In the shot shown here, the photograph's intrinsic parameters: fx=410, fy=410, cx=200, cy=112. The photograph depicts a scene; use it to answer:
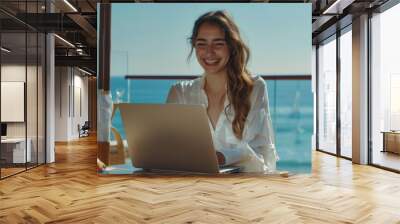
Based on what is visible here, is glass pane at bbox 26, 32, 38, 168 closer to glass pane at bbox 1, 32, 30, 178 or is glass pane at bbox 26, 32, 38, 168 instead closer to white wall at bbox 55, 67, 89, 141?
glass pane at bbox 1, 32, 30, 178

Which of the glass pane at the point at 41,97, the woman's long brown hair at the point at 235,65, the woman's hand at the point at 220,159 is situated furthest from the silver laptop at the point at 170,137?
the glass pane at the point at 41,97

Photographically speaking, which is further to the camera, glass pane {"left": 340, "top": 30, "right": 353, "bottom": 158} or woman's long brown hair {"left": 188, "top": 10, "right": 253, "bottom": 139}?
glass pane {"left": 340, "top": 30, "right": 353, "bottom": 158}

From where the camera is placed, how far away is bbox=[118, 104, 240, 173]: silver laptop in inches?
258

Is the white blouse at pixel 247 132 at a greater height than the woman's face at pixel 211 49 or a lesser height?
lesser

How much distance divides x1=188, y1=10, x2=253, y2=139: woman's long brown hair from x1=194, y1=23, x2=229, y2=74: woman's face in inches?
2.6

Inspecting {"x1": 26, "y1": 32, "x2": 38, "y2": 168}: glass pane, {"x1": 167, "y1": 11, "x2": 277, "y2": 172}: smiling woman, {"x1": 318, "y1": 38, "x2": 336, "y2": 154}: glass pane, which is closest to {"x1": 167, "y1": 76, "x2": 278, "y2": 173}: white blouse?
{"x1": 167, "y1": 11, "x2": 277, "y2": 172}: smiling woman

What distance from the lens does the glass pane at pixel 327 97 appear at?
1012 cm

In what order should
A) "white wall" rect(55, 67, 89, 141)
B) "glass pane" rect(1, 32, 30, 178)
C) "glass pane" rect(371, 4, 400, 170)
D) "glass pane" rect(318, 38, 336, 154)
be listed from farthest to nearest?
"white wall" rect(55, 67, 89, 141) < "glass pane" rect(318, 38, 336, 154) < "glass pane" rect(371, 4, 400, 170) < "glass pane" rect(1, 32, 30, 178)

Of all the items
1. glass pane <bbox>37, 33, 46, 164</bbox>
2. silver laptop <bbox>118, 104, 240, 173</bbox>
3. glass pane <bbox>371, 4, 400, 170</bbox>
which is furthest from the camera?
glass pane <bbox>37, 33, 46, 164</bbox>

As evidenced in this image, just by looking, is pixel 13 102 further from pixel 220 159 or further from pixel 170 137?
pixel 220 159

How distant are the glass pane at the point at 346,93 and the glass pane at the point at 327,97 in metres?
0.51

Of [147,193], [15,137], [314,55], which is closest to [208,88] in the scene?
[147,193]

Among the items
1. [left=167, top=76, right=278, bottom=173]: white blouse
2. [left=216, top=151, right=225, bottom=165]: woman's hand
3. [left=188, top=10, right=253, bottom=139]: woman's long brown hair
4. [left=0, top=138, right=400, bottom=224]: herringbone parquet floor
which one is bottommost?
[left=0, top=138, right=400, bottom=224]: herringbone parquet floor

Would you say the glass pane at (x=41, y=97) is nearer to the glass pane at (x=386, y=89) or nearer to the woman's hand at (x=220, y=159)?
the woman's hand at (x=220, y=159)
